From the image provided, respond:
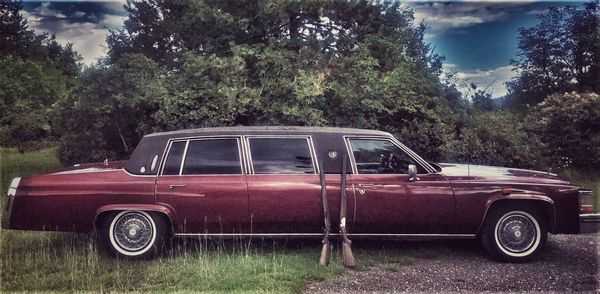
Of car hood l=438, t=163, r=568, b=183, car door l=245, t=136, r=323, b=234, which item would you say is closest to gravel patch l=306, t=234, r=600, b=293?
car door l=245, t=136, r=323, b=234

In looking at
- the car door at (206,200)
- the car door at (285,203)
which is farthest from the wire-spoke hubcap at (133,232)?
the car door at (285,203)

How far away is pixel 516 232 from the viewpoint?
16.2 ft

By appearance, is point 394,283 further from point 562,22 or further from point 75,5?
point 75,5

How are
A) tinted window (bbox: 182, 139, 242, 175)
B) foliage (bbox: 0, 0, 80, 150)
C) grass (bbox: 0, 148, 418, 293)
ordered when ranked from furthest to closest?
foliage (bbox: 0, 0, 80, 150) → tinted window (bbox: 182, 139, 242, 175) → grass (bbox: 0, 148, 418, 293)

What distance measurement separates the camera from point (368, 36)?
8.42 m

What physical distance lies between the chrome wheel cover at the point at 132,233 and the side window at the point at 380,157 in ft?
7.65

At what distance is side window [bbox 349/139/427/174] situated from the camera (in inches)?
200

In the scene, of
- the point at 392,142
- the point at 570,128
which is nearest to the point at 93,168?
the point at 392,142

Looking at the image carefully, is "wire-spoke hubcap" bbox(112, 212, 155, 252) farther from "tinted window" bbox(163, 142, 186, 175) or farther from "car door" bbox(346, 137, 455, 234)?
"car door" bbox(346, 137, 455, 234)

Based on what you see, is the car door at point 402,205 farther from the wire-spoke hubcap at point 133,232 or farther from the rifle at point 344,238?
the wire-spoke hubcap at point 133,232

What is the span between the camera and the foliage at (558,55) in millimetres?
6836

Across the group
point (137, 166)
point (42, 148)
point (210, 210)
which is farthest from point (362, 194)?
point (42, 148)

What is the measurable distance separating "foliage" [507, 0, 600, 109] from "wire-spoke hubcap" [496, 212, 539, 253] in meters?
2.89

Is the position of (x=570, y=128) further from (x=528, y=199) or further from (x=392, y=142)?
(x=392, y=142)
